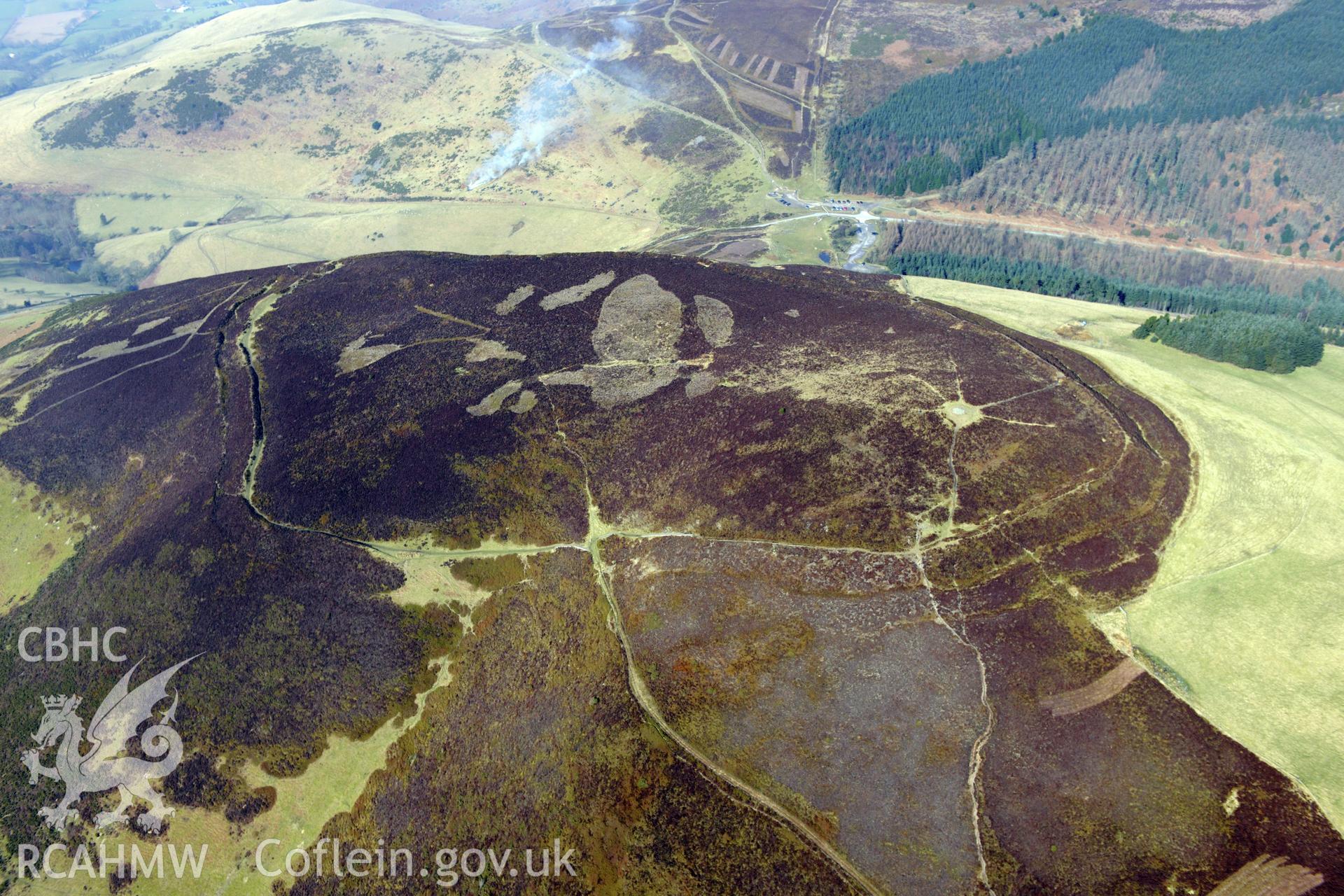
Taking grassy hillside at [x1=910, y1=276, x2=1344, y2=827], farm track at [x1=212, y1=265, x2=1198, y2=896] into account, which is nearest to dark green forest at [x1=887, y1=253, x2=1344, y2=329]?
grassy hillside at [x1=910, y1=276, x2=1344, y2=827]

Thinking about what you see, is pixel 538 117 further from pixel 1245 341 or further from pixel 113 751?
pixel 113 751

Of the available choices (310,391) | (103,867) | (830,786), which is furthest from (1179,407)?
(103,867)

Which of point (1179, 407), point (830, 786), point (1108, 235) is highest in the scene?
point (1179, 407)

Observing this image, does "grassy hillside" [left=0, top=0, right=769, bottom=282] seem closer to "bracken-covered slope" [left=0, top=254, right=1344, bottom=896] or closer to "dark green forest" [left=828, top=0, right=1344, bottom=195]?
"dark green forest" [left=828, top=0, right=1344, bottom=195]

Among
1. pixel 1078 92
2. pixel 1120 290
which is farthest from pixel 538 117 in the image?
pixel 1120 290

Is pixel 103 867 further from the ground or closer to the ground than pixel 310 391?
closer to the ground

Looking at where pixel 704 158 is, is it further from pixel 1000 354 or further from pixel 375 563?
pixel 375 563

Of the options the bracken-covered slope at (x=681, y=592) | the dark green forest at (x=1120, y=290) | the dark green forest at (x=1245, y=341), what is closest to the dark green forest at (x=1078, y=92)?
the dark green forest at (x=1120, y=290)
